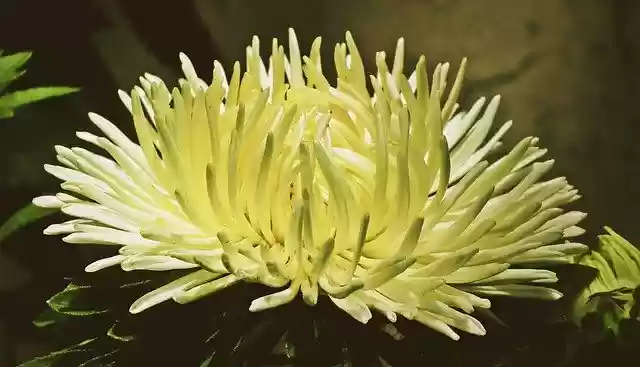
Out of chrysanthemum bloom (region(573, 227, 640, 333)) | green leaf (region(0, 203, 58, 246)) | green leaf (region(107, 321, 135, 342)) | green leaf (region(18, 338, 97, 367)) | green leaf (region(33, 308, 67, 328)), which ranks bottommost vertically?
green leaf (region(18, 338, 97, 367))

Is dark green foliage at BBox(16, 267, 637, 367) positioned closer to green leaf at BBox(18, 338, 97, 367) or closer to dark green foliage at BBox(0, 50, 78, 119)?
green leaf at BBox(18, 338, 97, 367)

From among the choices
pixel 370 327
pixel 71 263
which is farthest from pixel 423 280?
pixel 71 263

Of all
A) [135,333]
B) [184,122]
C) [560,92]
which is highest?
[560,92]

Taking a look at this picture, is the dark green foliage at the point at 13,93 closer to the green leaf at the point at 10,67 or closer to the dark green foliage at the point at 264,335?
the green leaf at the point at 10,67

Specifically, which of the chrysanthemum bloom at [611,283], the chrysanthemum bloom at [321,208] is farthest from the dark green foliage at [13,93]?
the chrysanthemum bloom at [611,283]

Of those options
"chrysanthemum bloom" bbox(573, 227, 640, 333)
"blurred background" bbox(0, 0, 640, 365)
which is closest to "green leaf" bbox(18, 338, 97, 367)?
"blurred background" bbox(0, 0, 640, 365)

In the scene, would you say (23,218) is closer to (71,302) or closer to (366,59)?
(71,302)

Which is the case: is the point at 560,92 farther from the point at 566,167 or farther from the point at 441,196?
the point at 441,196
